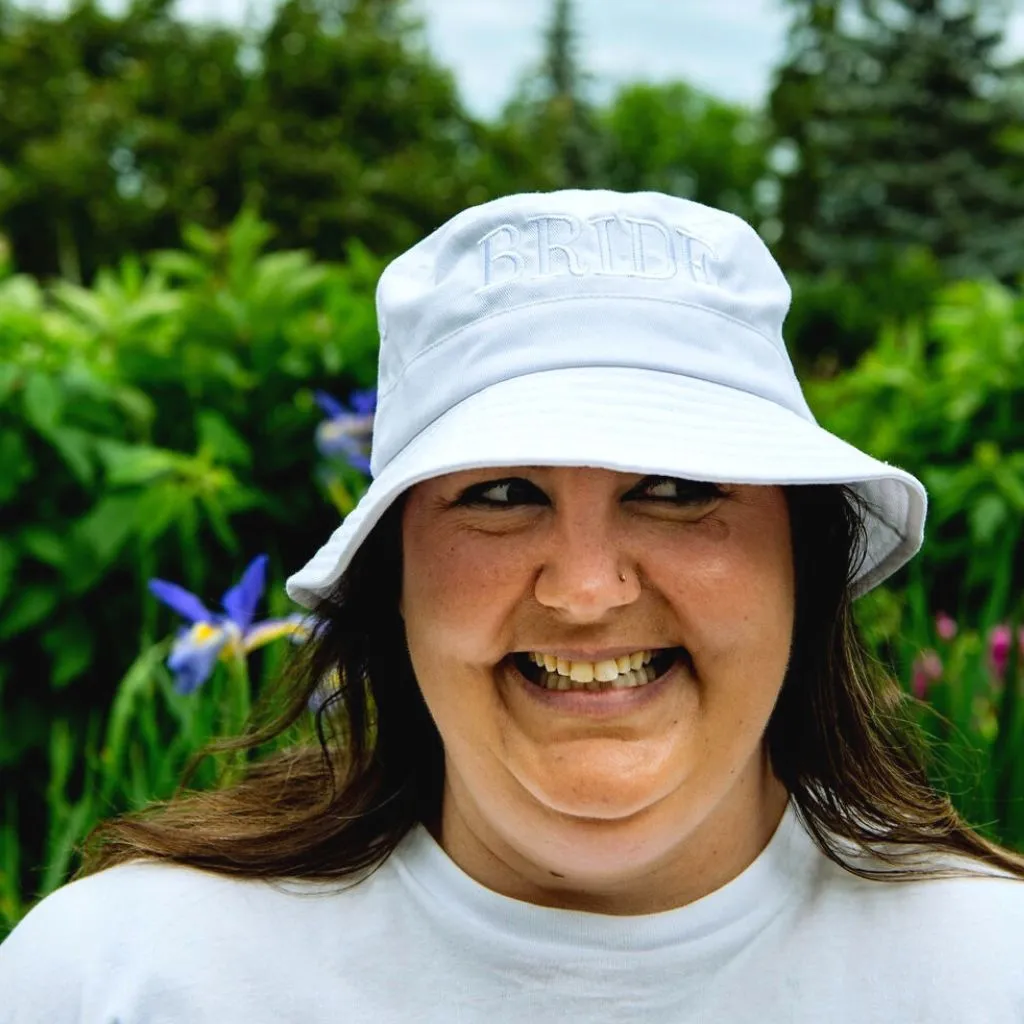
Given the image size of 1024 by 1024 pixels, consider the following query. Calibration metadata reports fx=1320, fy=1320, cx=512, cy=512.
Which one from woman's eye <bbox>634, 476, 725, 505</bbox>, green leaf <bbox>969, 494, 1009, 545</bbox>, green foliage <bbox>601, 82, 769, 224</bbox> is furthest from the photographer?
green foliage <bbox>601, 82, 769, 224</bbox>

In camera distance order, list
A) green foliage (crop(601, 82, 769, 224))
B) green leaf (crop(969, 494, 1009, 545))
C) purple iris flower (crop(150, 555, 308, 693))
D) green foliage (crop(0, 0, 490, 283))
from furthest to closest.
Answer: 1. green foliage (crop(601, 82, 769, 224))
2. green foliage (crop(0, 0, 490, 283))
3. green leaf (crop(969, 494, 1009, 545))
4. purple iris flower (crop(150, 555, 308, 693))

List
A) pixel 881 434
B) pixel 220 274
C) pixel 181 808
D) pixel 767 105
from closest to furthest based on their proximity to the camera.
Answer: pixel 181 808, pixel 881 434, pixel 220 274, pixel 767 105

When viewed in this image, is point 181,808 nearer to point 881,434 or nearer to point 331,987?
point 331,987

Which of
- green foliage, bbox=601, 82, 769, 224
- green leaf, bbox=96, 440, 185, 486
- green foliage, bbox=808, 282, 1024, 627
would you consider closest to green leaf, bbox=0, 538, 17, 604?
green leaf, bbox=96, 440, 185, 486

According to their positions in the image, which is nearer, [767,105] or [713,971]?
[713,971]

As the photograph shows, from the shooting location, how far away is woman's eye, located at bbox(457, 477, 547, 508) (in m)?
1.16

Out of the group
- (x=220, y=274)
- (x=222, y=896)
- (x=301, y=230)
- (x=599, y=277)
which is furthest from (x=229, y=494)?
(x=301, y=230)

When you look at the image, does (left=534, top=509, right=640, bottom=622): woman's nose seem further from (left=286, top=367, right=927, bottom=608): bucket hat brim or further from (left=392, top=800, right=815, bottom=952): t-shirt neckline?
(left=392, top=800, right=815, bottom=952): t-shirt neckline

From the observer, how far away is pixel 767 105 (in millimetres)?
29562

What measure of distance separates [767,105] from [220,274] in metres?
27.8

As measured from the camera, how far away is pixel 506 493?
3.81 feet

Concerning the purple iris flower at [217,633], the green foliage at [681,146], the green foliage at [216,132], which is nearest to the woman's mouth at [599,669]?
the purple iris flower at [217,633]

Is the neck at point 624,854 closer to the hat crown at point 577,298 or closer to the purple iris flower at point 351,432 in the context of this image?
the hat crown at point 577,298

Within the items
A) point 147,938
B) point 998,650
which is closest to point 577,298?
point 147,938
